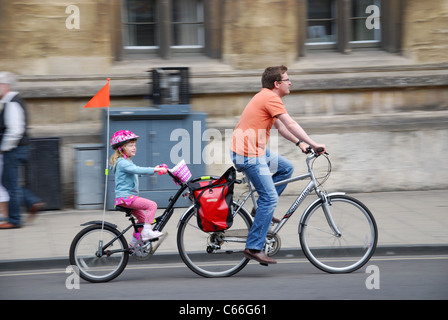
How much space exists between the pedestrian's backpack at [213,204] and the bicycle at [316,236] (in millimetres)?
127

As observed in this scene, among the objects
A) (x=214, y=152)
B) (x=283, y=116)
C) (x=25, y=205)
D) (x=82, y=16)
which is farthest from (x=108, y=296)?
(x=82, y=16)

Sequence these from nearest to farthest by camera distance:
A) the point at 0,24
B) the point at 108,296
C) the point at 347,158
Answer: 1. the point at 108,296
2. the point at 0,24
3. the point at 347,158

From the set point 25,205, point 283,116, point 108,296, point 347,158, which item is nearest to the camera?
point 108,296

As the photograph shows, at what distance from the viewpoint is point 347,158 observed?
10.4m

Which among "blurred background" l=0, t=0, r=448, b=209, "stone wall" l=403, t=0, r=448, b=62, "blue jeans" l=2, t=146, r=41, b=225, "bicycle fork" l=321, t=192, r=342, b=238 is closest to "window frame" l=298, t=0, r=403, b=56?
"blurred background" l=0, t=0, r=448, b=209

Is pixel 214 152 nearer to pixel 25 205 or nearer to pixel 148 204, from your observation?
pixel 25 205

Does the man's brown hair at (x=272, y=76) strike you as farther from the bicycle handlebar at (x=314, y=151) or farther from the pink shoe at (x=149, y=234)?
the pink shoe at (x=149, y=234)

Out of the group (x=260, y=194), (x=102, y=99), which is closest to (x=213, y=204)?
(x=260, y=194)

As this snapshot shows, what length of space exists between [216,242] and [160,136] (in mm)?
3258

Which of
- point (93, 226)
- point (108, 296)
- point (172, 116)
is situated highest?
point (172, 116)

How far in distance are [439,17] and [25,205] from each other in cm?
687

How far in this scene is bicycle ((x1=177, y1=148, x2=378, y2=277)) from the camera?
6227 mm

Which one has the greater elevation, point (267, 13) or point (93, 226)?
point (267, 13)

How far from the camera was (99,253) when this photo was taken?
241 inches
